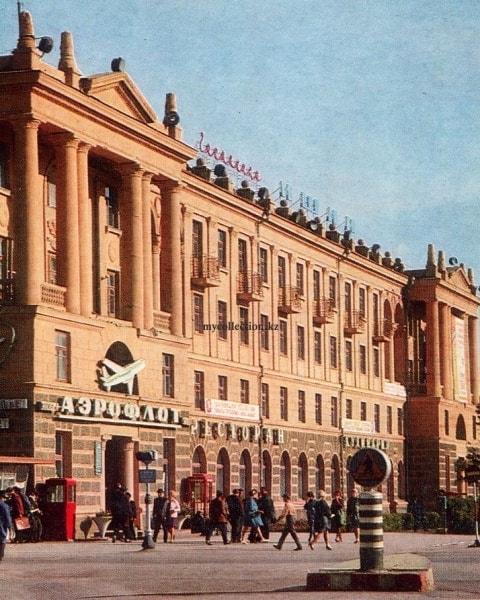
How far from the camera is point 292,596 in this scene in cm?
2197

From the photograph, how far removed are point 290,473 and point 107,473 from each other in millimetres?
22117

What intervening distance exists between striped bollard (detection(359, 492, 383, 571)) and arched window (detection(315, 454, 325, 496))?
5899 cm

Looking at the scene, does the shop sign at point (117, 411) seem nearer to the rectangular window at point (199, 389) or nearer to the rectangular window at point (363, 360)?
the rectangular window at point (199, 389)

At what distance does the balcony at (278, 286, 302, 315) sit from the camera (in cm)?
7825

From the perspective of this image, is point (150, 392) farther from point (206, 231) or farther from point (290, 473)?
point (290, 473)

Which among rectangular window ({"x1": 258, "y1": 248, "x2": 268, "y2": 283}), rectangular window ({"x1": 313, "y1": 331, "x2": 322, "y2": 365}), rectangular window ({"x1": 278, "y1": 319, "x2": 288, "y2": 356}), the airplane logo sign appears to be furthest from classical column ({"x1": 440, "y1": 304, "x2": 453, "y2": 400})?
the airplane logo sign

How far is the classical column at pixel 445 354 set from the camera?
10394cm

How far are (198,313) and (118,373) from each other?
13773 millimetres

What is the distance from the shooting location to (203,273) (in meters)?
67.2

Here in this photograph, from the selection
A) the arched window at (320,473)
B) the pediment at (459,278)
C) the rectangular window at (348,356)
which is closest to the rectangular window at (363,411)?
the rectangular window at (348,356)

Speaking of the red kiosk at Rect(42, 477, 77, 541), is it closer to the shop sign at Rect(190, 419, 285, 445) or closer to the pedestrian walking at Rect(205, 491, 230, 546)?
the pedestrian walking at Rect(205, 491, 230, 546)

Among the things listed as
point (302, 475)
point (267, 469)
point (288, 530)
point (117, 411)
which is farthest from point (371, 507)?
point (302, 475)

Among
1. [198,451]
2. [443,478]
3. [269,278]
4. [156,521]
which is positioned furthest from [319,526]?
[443,478]

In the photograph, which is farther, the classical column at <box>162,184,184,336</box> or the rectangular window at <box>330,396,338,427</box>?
the rectangular window at <box>330,396,338,427</box>
